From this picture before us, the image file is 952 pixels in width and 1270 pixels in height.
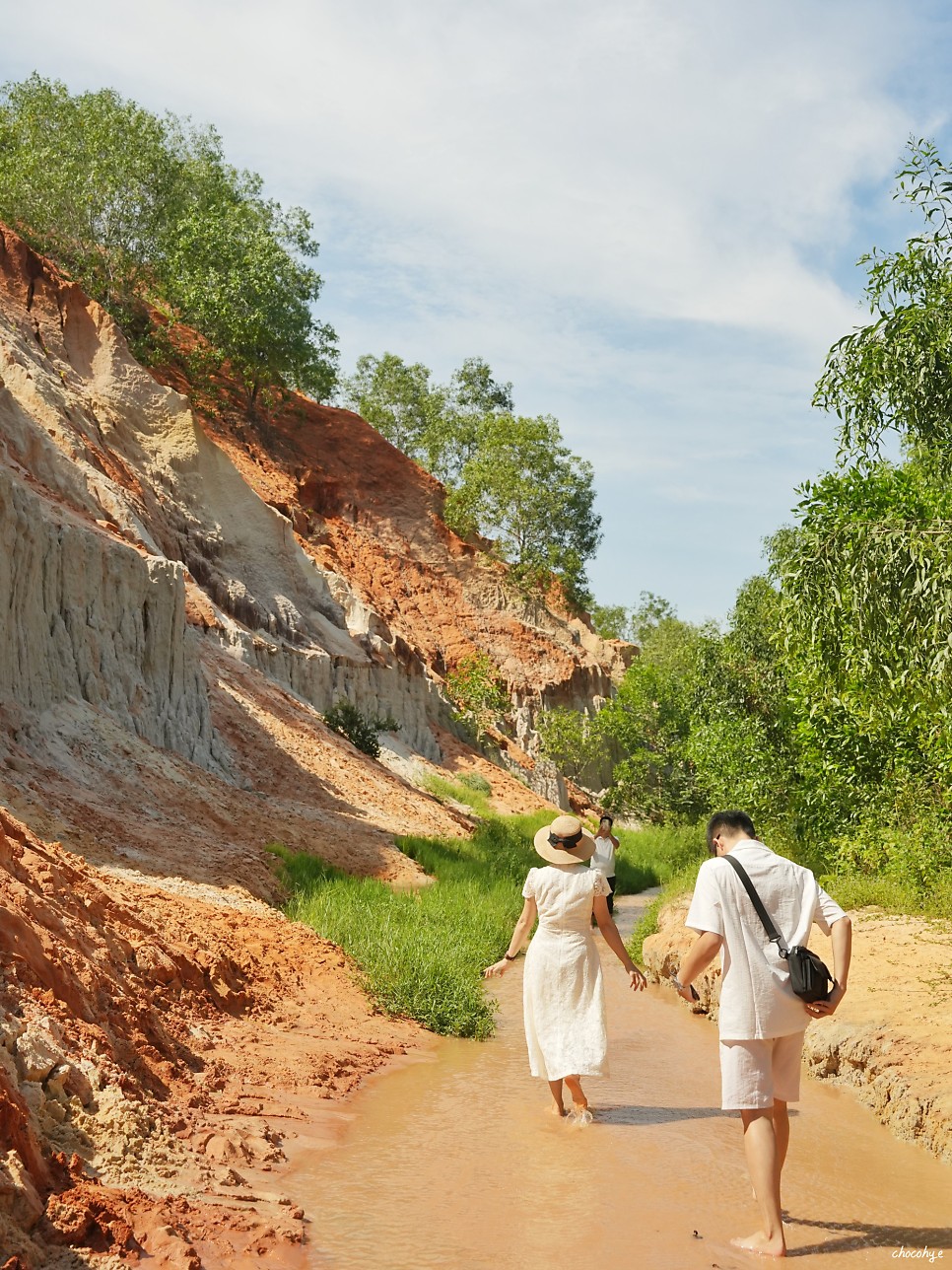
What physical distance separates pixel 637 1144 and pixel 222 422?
118ft

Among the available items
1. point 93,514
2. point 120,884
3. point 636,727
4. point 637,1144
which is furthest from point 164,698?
point 636,727

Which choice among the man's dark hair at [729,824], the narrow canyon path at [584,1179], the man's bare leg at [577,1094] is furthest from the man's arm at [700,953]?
the man's bare leg at [577,1094]

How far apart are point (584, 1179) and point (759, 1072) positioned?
160 centimetres

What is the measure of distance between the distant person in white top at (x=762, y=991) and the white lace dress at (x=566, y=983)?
199 centimetres

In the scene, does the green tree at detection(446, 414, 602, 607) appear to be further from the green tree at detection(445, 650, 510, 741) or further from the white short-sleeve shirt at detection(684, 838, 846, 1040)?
the white short-sleeve shirt at detection(684, 838, 846, 1040)

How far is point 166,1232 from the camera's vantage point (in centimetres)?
445

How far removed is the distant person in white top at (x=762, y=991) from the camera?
4.92m

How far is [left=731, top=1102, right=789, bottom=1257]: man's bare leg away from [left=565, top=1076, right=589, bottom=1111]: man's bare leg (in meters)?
2.21

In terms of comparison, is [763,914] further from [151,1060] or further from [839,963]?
[151,1060]

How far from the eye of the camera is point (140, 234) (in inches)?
1462

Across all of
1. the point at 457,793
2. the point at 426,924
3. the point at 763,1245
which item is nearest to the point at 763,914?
the point at 763,1245

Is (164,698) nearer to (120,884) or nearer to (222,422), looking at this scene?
(120,884)

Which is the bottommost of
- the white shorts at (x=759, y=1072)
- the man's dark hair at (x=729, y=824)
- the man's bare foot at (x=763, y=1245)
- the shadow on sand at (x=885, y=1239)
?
the shadow on sand at (x=885, y=1239)

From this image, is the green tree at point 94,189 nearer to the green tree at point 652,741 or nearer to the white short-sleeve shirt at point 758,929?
the green tree at point 652,741
